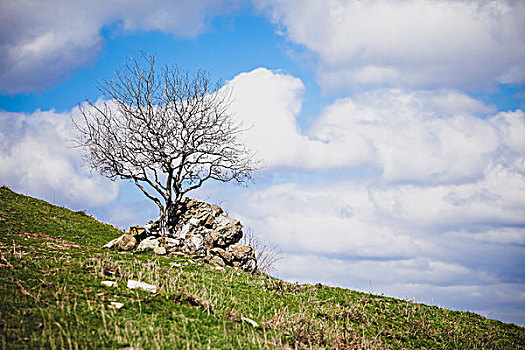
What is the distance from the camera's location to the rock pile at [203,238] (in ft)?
80.6

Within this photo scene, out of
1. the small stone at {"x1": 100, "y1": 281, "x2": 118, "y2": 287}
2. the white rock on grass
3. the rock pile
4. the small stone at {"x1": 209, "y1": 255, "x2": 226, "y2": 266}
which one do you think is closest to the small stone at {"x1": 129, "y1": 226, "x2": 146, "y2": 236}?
the rock pile

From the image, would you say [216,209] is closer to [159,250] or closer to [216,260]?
A: [216,260]

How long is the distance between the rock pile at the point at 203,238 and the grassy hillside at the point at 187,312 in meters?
2.95

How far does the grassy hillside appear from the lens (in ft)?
31.4

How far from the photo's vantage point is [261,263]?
41094 millimetres

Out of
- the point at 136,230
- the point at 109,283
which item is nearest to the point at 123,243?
the point at 136,230

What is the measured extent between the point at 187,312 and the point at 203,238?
14582 mm

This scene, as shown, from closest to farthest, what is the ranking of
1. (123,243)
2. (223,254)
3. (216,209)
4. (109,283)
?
1. (109,283)
2. (123,243)
3. (223,254)
4. (216,209)

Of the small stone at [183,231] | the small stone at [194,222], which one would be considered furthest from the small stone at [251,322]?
the small stone at [194,222]

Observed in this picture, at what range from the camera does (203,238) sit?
2633cm

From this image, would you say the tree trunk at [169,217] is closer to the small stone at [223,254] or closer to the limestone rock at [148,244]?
the limestone rock at [148,244]

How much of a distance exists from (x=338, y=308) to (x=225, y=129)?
1784 cm

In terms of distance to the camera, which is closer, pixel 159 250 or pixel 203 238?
pixel 159 250

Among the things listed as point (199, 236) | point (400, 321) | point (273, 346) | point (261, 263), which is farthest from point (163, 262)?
point (261, 263)
